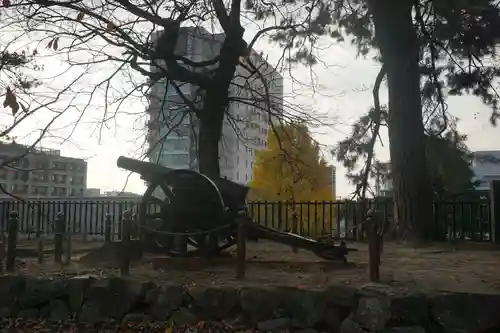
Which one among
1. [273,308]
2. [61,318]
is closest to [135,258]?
[61,318]

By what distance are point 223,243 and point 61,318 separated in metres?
2.78

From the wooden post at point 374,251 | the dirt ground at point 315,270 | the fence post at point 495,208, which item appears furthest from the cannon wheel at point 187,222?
the fence post at point 495,208

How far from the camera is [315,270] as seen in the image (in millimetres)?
7480

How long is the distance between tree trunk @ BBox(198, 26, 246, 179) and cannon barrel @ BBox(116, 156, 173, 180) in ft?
14.1

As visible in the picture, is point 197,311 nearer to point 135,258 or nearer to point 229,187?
point 135,258

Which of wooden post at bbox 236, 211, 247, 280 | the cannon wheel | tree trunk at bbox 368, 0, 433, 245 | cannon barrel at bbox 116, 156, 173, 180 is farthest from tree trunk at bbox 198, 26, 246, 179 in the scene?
wooden post at bbox 236, 211, 247, 280

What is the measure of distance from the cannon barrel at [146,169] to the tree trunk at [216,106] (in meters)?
4.29

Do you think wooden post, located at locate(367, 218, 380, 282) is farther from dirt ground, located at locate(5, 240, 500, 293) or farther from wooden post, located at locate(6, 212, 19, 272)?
wooden post, located at locate(6, 212, 19, 272)

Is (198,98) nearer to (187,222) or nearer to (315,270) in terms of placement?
(187,222)

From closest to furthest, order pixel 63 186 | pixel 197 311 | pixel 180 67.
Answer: pixel 197 311
pixel 180 67
pixel 63 186

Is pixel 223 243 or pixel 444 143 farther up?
pixel 444 143

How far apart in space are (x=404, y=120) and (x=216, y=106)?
4.45 metres

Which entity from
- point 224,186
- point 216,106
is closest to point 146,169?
point 224,186

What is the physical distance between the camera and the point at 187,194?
27.7 ft
